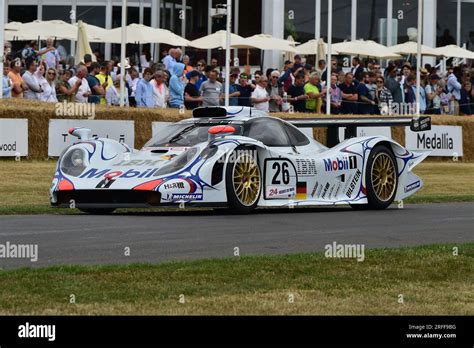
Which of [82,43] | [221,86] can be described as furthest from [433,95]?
[82,43]

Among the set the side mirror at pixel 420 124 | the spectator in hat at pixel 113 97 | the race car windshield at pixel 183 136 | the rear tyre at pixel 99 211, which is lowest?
the rear tyre at pixel 99 211

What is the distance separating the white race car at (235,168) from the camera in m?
14.6

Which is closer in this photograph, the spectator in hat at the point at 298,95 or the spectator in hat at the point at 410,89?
the spectator in hat at the point at 298,95

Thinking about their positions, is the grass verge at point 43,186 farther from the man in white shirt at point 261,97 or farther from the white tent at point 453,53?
the white tent at point 453,53

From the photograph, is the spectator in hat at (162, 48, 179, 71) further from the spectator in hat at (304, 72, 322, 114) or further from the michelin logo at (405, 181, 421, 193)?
the michelin logo at (405, 181, 421, 193)

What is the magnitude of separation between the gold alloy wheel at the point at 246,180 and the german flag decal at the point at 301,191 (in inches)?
32.3

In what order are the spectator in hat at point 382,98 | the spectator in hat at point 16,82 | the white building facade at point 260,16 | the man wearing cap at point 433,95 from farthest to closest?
the white building facade at point 260,16
the man wearing cap at point 433,95
the spectator in hat at point 382,98
the spectator in hat at point 16,82

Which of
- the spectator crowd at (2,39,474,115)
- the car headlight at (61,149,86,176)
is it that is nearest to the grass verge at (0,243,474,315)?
the car headlight at (61,149,86,176)

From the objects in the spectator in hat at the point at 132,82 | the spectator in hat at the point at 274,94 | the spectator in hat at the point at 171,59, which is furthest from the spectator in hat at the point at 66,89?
the spectator in hat at the point at 274,94

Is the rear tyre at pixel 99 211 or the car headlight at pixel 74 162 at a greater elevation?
the car headlight at pixel 74 162

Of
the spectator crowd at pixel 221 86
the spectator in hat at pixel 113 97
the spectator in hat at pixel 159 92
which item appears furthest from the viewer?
the spectator in hat at pixel 113 97
